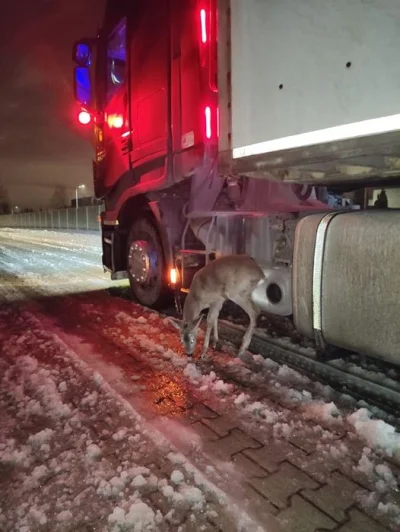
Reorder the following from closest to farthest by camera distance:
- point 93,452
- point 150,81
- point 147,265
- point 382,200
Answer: point 93,452, point 382,200, point 150,81, point 147,265

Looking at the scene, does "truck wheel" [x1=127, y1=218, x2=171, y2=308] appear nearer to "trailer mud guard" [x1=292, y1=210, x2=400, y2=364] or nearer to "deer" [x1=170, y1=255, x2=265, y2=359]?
"deer" [x1=170, y1=255, x2=265, y2=359]

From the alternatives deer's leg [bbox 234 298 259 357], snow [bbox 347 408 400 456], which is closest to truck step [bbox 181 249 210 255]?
deer's leg [bbox 234 298 259 357]

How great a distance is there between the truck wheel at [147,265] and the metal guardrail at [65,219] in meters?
12.5

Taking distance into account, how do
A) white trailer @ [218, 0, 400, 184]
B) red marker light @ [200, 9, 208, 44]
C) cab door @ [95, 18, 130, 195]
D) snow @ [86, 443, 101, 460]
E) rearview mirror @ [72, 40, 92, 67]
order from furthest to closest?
rearview mirror @ [72, 40, 92, 67], cab door @ [95, 18, 130, 195], red marker light @ [200, 9, 208, 44], snow @ [86, 443, 101, 460], white trailer @ [218, 0, 400, 184]

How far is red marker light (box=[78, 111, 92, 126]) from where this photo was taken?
20.6ft

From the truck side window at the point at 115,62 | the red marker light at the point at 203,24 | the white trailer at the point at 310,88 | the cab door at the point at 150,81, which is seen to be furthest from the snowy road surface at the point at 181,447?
the truck side window at the point at 115,62

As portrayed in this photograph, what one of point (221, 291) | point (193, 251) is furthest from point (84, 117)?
point (221, 291)

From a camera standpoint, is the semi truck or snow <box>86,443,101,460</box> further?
snow <box>86,443,101,460</box>

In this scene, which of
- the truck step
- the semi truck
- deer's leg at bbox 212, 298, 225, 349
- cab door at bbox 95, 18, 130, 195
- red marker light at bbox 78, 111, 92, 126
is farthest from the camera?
red marker light at bbox 78, 111, 92, 126

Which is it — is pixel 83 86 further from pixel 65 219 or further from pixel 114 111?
pixel 65 219

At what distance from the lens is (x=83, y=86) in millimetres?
6074

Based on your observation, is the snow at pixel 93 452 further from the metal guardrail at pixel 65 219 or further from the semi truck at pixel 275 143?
the metal guardrail at pixel 65 219

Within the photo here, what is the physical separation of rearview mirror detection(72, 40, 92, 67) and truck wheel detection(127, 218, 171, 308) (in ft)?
7.92

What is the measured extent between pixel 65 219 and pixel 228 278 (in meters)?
36.5
